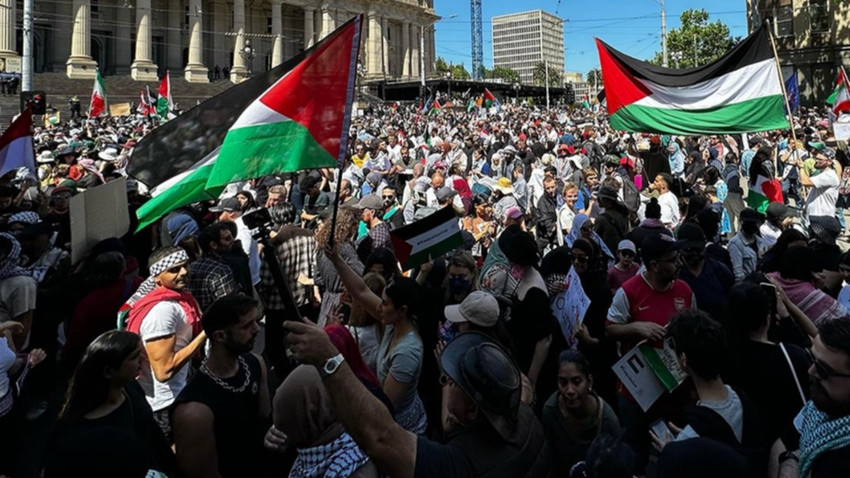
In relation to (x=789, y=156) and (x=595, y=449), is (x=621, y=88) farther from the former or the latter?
(x=789, y=156)

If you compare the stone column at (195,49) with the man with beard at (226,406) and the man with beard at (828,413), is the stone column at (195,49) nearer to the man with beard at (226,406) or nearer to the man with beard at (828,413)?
the man with beard at (226,406)

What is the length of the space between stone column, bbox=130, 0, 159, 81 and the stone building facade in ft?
0.21

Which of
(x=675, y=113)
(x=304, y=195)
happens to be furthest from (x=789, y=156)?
(x=304, y=195)

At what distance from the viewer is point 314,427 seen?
2359 millimetres

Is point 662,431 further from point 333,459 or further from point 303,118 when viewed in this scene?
point 303,118

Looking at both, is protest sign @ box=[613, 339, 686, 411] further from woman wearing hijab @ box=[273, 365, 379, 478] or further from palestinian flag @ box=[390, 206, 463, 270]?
palestinian flag @ box=[390, 206, 463, 270]

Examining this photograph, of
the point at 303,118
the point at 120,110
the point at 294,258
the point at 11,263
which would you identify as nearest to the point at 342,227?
the point at 294,258

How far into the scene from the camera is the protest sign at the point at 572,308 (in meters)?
3.96

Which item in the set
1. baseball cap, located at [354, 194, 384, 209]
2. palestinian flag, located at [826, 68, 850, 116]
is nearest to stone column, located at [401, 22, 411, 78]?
palestinian flag, located at [826, 68, 850, 116]

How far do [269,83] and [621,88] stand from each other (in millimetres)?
4767

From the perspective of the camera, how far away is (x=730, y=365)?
3.11 metres

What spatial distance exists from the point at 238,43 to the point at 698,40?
4310 cm

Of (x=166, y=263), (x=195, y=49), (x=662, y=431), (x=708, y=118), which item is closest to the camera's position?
(x=662, y=431)

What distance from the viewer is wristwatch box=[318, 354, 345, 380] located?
75.0 inches
